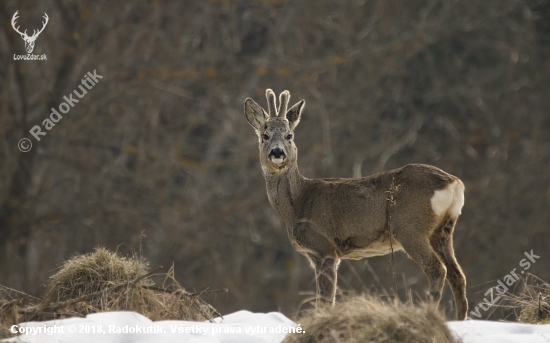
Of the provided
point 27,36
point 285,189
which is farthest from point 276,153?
point 27,36

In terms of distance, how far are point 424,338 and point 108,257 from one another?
3354 mm

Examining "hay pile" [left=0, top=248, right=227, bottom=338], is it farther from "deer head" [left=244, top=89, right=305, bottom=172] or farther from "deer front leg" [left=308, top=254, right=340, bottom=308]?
"deer head" [left=244, top=89, right=305, bottom=172]

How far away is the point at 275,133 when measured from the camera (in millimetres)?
8930

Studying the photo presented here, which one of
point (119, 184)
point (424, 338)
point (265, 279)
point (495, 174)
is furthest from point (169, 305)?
point (495, 174)

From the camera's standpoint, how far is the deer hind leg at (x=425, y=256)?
7848 millimetres

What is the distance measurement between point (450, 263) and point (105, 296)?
2.95 meters

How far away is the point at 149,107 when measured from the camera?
69.2 ft

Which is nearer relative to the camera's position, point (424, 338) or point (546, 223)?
point (424, 338)

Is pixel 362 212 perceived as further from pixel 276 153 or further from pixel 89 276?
pixel 89 276

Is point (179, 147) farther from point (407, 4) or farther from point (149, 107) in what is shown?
point (407, 4)

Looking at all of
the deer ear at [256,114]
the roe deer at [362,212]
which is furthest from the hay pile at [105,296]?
the deer ear at [256,114]

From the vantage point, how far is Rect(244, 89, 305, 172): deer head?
880 centimetres

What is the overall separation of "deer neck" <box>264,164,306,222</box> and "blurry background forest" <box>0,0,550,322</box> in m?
8.70

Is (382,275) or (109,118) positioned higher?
(109,118)
